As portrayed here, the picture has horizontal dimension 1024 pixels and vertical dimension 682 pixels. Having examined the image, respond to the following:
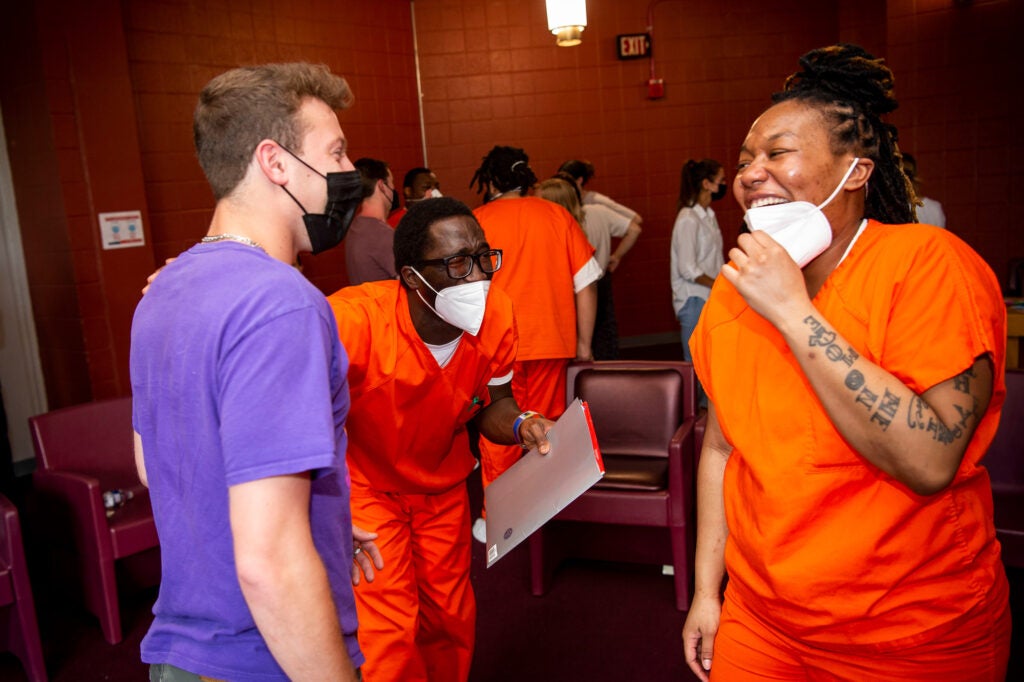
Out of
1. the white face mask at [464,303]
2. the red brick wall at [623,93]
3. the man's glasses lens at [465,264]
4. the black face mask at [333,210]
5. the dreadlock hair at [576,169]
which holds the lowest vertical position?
the white face mask at [464,303]

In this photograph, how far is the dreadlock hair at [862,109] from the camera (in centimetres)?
141

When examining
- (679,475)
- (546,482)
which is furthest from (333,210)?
(679,475)

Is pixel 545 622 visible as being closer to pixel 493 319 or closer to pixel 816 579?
pixel 493 319

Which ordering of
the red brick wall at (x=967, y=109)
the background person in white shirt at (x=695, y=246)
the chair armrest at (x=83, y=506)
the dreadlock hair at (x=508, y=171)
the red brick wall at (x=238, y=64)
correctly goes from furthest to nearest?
1. the red brick wall at (x=967, y=109)
2. the red brick wall at (x=238, y=64)
3. the background person in white shirt at (x=695, y=246)
4. the dreadlock hair at (x=508, y=171)
5. the chair armrest at (x=83, y=506)

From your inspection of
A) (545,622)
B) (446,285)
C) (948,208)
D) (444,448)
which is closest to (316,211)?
(446,285)

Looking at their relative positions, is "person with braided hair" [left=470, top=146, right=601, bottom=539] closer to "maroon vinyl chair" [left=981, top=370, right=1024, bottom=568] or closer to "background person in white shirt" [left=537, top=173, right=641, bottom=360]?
"background person in white shirt" [left=537, top=173, right=641, bottom=360]

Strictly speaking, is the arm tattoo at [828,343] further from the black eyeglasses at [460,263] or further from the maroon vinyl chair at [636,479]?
the maroon vinyl chair at [636,479]

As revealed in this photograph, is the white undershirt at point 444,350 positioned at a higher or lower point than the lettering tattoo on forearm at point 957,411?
lower

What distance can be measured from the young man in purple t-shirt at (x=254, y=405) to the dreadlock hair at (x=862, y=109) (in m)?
0.80

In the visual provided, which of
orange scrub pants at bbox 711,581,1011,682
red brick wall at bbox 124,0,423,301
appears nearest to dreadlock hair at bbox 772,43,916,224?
orange scrub pants at bbox 711,581,1011,682

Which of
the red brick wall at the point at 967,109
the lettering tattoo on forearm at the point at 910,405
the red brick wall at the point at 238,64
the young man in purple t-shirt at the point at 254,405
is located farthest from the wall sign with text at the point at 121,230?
the red brick wall at the point at 967,109

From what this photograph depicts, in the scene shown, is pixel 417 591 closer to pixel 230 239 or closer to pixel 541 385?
pixel 230 239

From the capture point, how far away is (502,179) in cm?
405

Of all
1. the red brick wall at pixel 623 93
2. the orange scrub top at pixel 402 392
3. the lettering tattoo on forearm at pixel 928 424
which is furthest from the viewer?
the red brick wall at pixel 623 93
